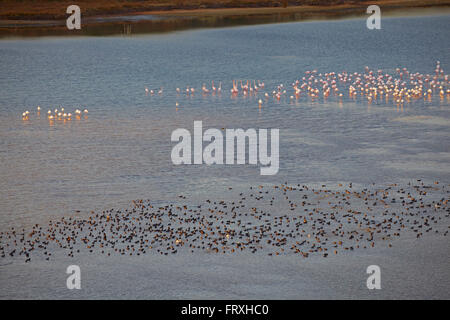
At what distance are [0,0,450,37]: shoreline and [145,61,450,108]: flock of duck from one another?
31899mm

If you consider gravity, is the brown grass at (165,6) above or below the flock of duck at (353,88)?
above

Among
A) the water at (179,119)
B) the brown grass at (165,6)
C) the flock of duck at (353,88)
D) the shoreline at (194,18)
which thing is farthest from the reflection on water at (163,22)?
the flock of duck at (353,88)

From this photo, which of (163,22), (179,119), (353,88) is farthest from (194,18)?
(179,119)

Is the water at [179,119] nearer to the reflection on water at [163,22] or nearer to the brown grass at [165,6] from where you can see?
the reflection on water at [163,22]

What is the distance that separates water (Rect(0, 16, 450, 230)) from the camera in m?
27.9

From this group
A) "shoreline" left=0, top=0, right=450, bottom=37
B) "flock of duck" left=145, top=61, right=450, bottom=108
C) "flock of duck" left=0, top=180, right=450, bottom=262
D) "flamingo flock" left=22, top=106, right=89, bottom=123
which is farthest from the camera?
"shoreline" left=0, top=0, right=450, bottom=37

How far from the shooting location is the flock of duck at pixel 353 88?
43.7 meters

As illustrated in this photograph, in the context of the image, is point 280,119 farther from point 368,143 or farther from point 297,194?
point 297,194

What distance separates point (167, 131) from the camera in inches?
1416

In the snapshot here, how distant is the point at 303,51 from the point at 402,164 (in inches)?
1332

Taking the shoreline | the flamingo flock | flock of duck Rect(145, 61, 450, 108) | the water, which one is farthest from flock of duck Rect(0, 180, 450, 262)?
the shoreline

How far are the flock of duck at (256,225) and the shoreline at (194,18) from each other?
54448mm

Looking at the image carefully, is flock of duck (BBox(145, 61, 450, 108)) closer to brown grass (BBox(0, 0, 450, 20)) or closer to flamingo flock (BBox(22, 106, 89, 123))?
flamingo flock (BBox(22, 106, 89, 123))
